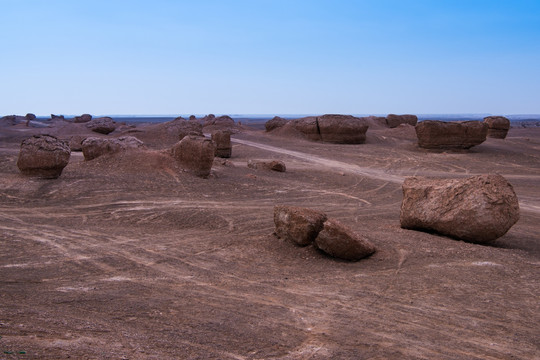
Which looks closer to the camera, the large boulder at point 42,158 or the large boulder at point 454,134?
the large boulder at point 42,158

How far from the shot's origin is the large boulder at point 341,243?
7750 mm

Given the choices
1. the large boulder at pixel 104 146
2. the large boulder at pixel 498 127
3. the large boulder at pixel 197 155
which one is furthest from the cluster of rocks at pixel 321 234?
the large boulder at pixel 498 127

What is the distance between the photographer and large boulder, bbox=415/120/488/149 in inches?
1092

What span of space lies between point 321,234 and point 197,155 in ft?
29.9

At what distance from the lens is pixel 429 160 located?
25.7m

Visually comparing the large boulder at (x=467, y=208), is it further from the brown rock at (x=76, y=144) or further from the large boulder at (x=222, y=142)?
the brown rock at (x=76, y=144)

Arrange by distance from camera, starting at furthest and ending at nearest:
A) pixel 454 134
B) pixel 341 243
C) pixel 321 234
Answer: pixel 454 134
pixel 321 234
pixel 341 243

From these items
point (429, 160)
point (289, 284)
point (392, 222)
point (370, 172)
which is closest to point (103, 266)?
point (289, 284)

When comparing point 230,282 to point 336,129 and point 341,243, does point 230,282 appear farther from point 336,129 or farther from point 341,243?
point 336,129

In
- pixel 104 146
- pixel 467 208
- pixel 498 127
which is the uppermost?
pixel 498 127

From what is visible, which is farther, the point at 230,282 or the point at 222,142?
the point at 222,142

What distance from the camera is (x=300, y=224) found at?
830 centimetres

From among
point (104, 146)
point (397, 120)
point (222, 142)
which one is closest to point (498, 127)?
point (397, 120)

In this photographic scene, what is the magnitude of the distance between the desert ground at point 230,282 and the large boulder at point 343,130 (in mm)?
18459
